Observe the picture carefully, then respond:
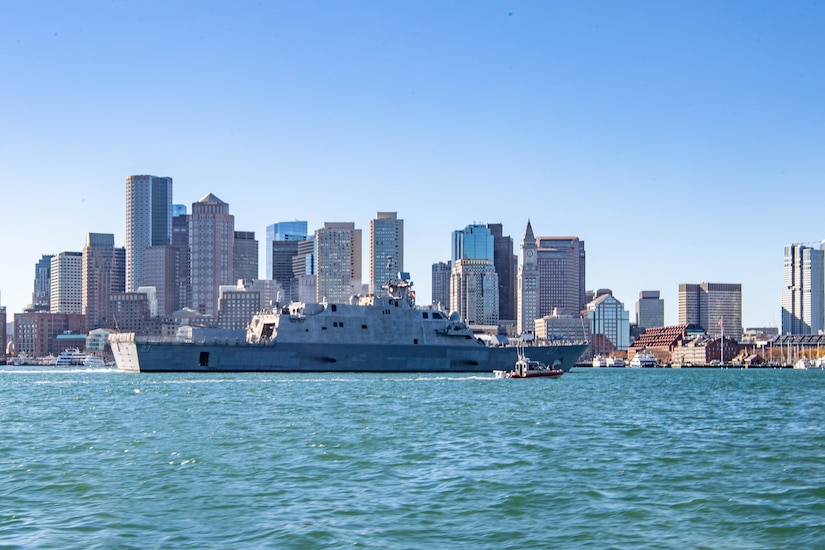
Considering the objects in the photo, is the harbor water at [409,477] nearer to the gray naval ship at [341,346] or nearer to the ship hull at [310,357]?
the ship hull at [310,357]

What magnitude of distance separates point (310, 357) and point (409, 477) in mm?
61185

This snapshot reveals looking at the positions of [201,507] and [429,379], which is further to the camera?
[429,379]

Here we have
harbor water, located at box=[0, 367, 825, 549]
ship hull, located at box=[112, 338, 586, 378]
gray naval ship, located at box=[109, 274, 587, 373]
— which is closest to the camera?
harbor water, located at box=[0, 367, 825, 549]

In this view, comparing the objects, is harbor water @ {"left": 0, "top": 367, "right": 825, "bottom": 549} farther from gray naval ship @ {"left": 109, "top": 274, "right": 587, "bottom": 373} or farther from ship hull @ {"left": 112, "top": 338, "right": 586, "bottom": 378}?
gray naval ship @ {"left": 109, "top": 274, "right": 587, "bottom": 373}

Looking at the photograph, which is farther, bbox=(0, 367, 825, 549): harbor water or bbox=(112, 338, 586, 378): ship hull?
bbox=(112, 338, 586, 378): ship hull

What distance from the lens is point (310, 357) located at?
3305 inches

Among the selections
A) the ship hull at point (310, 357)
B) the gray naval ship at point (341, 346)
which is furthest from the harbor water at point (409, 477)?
the gray naval ship at point (341, 346)

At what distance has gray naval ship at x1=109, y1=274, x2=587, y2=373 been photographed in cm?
8269

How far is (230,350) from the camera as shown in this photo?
82.7 metres

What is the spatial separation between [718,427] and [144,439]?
64.1 ft

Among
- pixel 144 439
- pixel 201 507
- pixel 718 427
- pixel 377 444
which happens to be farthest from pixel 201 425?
pixel 718 427

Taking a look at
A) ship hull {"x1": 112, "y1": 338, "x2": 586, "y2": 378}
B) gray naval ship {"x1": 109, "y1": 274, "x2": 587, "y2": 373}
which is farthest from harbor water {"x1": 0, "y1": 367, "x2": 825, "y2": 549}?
gray naval ship {"x1": 109, "y1": 274, "x2": 587, "y2": 373}

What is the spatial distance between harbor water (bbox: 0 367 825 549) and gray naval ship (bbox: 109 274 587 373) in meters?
39.4

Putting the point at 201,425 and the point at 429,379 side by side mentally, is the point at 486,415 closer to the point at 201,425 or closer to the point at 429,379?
the point at 201,425
